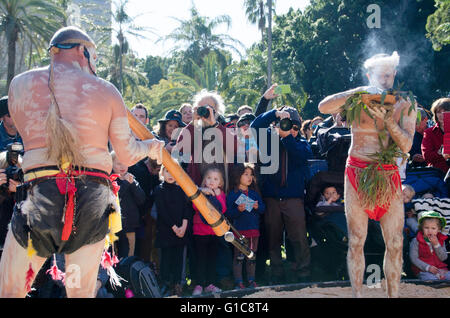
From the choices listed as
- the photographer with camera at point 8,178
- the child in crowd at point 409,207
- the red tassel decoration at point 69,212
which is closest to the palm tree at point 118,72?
the photographer with camera at point 8,178

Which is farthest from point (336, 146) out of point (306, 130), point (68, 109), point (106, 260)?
point (68, 109)

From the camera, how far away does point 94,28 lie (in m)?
35.8

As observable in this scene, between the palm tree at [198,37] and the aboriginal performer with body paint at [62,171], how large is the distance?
113 feet

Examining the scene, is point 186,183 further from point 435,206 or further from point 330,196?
point 435,206

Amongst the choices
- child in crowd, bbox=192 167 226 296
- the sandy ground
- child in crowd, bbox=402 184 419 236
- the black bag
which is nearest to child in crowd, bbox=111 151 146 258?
child in crowd, bbox=192 167 226 296

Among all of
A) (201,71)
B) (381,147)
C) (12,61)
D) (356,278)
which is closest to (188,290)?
(356,278)

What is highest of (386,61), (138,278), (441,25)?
(441,25)

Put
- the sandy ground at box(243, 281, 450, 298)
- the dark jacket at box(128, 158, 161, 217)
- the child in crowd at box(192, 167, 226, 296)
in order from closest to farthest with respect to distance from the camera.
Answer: the sandy ground at box(243, 281, 450, 298) < the child in crowd at box(192, 167, 226, 296) < the dark jacket at box(128, 158, 161, 217)

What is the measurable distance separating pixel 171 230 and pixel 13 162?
6.44 feet

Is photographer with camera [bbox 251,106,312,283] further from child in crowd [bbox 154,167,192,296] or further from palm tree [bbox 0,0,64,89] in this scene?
palm tree [bbox 0,0,64,89]

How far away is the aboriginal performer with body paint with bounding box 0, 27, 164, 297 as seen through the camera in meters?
3.11

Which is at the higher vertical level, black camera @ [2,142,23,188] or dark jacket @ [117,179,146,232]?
black camera @ [2,142,23,188]

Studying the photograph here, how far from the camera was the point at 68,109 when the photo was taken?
10.3 ft

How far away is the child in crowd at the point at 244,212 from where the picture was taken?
6.25 meters
